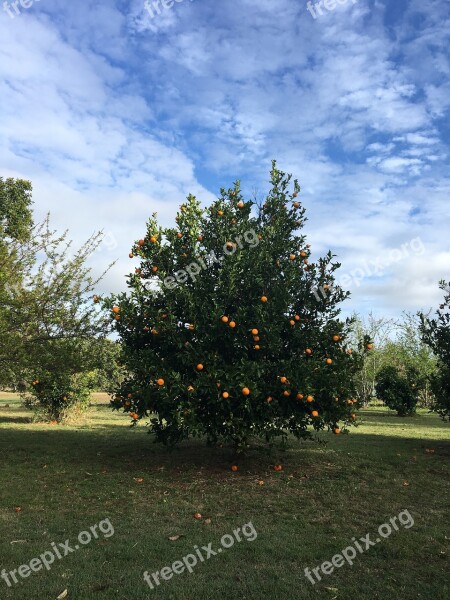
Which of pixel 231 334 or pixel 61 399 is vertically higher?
pixel 231 334

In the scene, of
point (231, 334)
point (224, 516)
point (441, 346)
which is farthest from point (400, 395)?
point (224, 516)

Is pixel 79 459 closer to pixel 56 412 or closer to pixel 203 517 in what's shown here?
pixel 203 517

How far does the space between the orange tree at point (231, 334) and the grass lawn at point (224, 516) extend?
1.10 metres

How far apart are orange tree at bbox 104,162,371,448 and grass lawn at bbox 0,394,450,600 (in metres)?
1.10

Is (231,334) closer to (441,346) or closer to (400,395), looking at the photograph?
(441,346)

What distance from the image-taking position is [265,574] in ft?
15.7

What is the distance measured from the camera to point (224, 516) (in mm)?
6762

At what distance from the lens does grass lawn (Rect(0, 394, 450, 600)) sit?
4590 mm

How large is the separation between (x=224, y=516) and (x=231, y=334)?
311cm

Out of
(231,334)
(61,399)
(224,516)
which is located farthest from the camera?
(61,399)

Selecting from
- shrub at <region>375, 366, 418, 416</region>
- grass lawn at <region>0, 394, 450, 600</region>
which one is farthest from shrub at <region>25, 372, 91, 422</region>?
shrub at <region>375, 366, 418, 416</region>

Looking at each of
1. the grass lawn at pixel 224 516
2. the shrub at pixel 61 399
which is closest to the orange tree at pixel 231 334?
the grass lawn at pixel 224 516

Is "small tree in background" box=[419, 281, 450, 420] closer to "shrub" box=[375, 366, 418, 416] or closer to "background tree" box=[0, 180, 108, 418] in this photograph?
"background tree" box=[0, 180, 108, 418]

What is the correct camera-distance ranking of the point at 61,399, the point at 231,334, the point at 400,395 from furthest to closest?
the point at 400,395 → the point at 61,399 → the point at 231,334
